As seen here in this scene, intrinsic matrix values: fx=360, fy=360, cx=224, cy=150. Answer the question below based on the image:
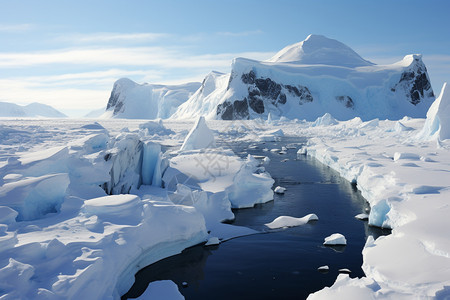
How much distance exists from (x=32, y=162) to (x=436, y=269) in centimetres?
945

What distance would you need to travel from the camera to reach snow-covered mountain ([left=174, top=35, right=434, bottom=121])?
5862 cm

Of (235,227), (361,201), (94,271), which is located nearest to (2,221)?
(94,271)

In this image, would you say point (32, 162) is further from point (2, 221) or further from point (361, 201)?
point (361, 201)

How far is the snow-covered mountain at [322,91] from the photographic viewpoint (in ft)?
192

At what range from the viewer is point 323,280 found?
6.85 metres

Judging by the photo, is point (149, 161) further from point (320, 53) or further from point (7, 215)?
point (320, 53)

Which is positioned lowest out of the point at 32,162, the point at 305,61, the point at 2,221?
the point at 2,221

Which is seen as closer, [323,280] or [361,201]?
[323,280]

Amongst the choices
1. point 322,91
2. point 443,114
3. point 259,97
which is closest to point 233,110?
point 259,97

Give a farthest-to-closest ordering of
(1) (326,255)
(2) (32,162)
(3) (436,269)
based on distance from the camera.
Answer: (2) (32,162) → (1) (326,255) → (3) (436,269)

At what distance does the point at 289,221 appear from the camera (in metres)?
10.2

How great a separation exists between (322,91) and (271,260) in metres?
56.3

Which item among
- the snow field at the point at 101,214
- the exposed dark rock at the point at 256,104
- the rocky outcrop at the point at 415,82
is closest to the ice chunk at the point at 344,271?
the snow field at the point at 101,214

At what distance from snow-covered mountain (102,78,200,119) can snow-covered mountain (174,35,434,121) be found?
908 inches
